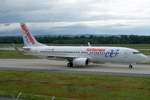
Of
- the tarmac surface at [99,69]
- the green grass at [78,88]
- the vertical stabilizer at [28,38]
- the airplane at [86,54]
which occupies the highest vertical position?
the vertical stabilizer at [28,38]

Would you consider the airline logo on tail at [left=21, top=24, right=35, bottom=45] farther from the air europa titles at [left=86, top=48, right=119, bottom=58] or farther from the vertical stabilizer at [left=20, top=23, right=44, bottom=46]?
the air europa titles at [left=86, top=48, right=119, bottom=58]

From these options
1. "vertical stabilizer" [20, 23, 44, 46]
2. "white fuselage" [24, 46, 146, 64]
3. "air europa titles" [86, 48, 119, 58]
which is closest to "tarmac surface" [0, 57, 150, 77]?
"white fuselage" [24, 46, 146, 64]

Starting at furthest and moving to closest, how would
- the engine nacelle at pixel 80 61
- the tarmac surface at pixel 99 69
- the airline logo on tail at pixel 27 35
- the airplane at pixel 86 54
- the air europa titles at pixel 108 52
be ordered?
the airline logo on tail at pixel 27 35 < the engine nacelle at pixel 80 61 < the air europa titles at pixel 108 52 < the airplane at pixel 86 54 < the tarmac surface at pixel 99 69

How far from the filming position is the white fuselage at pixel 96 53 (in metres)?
36.0

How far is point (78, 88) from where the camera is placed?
832 inches

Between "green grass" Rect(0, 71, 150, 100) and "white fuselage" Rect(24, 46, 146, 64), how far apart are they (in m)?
10.4

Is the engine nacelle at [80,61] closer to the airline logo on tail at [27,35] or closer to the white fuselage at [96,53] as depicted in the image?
the white fuselage at [96,53]

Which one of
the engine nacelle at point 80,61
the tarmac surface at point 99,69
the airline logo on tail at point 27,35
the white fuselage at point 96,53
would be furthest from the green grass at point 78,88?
the airline logo on tail at point 27,35

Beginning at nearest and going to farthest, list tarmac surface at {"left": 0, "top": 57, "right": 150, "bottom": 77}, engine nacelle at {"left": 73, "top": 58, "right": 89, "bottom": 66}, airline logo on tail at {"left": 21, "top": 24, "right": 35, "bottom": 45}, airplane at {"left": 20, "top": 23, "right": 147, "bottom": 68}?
tarmac surface at {"left": 0, "top": 57, "right": 150, "bottom": 77} < airplane at {"left": 20, "top": 23, "right": 147, "bottom": 68} < engine nacelle at {"left": 73, "top": 58, "right": 89, "bottom": 66} < airline logo on tail at {"left": 21, "top": 24, "right": 35, "bottom": 45}

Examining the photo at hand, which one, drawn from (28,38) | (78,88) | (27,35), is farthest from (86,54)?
(78,88)

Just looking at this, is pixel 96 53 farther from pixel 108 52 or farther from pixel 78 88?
pixel 78 88

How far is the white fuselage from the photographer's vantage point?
36.0 m

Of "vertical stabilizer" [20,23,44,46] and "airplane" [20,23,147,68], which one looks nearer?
"airplane" [20,23,147,68]

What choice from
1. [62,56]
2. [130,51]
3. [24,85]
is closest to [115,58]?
[130,51]
